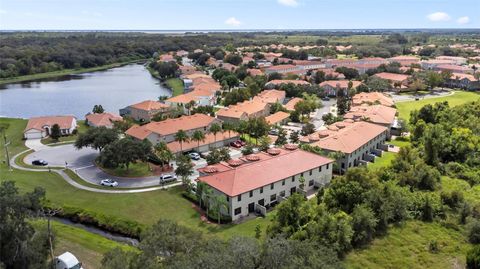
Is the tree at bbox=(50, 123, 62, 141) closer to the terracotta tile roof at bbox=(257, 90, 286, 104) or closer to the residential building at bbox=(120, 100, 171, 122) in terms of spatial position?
the residential building at bbox=(120, 100, 171, 122)

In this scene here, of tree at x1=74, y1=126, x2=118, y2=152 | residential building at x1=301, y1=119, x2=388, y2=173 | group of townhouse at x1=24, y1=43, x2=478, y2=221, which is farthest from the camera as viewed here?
tree at x1=74, y1=126, x2=118, y2=152

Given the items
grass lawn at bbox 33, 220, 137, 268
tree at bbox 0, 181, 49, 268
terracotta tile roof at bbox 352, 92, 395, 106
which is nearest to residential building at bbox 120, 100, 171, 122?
terracotta tile roof at bbox 352, 92, 395, 106

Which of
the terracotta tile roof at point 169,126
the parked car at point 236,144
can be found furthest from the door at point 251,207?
the terracotta tile roof at point 169,126

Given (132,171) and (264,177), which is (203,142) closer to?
(132,171)

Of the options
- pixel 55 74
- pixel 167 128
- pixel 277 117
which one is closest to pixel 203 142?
pixel 167 128

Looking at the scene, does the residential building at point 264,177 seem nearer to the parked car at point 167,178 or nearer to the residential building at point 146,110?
the parked car at point 167,178

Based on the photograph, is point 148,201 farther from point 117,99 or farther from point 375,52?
point 375,52
